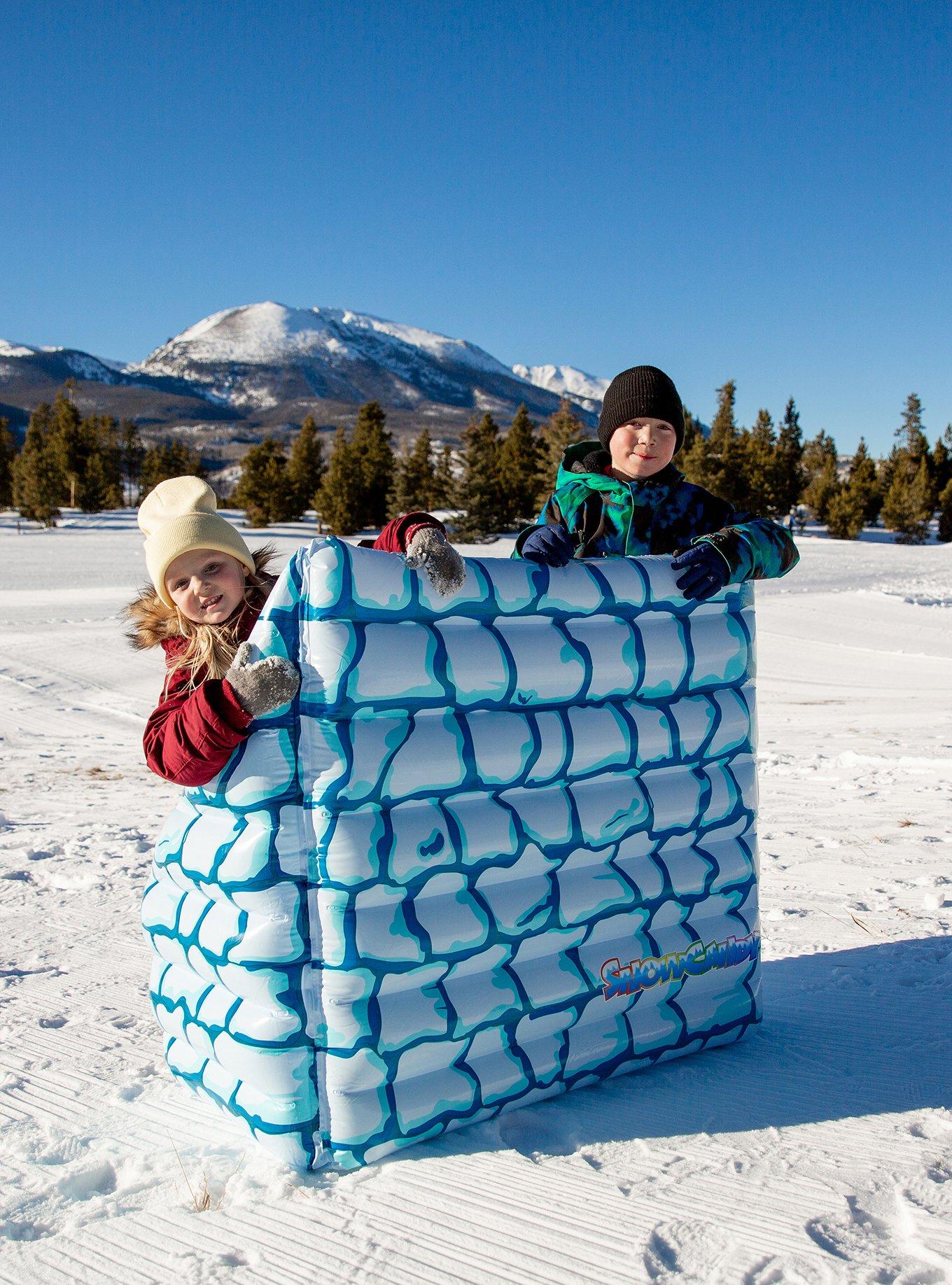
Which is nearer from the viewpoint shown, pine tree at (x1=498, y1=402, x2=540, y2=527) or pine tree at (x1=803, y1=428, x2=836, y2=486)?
pine tree at (x1=498, y1=402, x2=540, y2=527)

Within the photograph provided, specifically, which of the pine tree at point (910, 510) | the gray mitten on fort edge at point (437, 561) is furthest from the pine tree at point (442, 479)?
the gray mitten on fort edge at point (437, 561)

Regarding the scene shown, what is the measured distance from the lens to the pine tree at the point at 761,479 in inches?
1863

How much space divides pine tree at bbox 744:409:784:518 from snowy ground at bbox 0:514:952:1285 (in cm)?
4467

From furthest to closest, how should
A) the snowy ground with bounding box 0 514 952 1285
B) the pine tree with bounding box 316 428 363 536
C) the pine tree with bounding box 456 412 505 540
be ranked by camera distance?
the pine tree with bounding box 316 428 363 536
the pine tree with bounding box 456 412 505 540
the snowy ground with bounding box 0 514 952 1285

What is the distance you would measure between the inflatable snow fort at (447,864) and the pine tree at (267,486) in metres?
41.2

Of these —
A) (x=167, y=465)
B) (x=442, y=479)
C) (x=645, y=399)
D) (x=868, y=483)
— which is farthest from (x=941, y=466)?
(x=645, y=399)

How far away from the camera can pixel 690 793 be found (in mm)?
2619

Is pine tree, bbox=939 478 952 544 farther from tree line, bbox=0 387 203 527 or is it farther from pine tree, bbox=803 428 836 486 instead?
tree line, bbox=0 387 203 527

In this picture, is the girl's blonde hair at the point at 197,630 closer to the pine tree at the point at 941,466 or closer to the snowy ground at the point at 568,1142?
the snowy ground at the point at 568,1142

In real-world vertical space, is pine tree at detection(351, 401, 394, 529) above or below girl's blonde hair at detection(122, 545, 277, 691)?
above

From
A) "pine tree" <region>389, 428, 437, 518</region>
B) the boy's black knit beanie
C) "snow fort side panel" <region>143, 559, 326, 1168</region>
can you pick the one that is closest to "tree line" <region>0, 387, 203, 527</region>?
"pine tree" <region>389, 428, 437, 518</region>

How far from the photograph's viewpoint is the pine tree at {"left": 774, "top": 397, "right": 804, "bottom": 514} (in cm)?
4941

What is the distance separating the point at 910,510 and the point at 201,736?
5081 centimetres

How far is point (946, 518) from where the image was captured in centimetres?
5000
